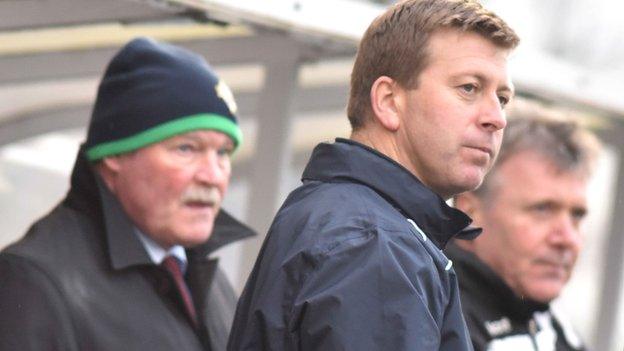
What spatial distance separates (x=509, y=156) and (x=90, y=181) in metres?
1.40

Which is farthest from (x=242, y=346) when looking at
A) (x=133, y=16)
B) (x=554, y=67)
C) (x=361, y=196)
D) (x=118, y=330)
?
(x=554, y=67)

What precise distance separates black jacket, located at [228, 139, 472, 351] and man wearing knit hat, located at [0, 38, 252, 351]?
85cm

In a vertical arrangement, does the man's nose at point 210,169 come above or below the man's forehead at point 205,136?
below

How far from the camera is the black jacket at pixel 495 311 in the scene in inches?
165

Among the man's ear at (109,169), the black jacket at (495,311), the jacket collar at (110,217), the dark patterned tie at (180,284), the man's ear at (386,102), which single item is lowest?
the black jacket at (495,311)

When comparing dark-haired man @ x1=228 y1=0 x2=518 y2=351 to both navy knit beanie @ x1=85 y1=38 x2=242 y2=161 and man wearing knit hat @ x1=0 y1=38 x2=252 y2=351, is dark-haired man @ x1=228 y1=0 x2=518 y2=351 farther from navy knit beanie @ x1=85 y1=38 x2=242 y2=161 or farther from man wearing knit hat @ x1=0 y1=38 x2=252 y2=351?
navy knit beanie @ x1=85 y1=38 x2=242 y2=161

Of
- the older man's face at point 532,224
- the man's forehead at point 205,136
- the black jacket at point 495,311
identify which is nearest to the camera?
the man's forehead at point 205,136

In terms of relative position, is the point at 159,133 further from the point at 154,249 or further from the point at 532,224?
the point at 532,224

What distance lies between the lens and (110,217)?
3781mm

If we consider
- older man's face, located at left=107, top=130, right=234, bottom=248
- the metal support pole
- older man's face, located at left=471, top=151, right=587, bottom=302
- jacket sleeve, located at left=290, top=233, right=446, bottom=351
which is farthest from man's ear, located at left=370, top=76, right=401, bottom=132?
the metal support pole

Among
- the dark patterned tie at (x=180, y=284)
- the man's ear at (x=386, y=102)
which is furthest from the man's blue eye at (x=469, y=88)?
the dark patterned tie at (x=180, y=284)

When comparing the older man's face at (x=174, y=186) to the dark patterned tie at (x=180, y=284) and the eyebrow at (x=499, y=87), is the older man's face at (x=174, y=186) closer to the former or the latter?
the dark patterned tie at (x=180, y=284)

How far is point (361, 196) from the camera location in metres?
2.66

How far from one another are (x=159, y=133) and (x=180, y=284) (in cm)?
37
